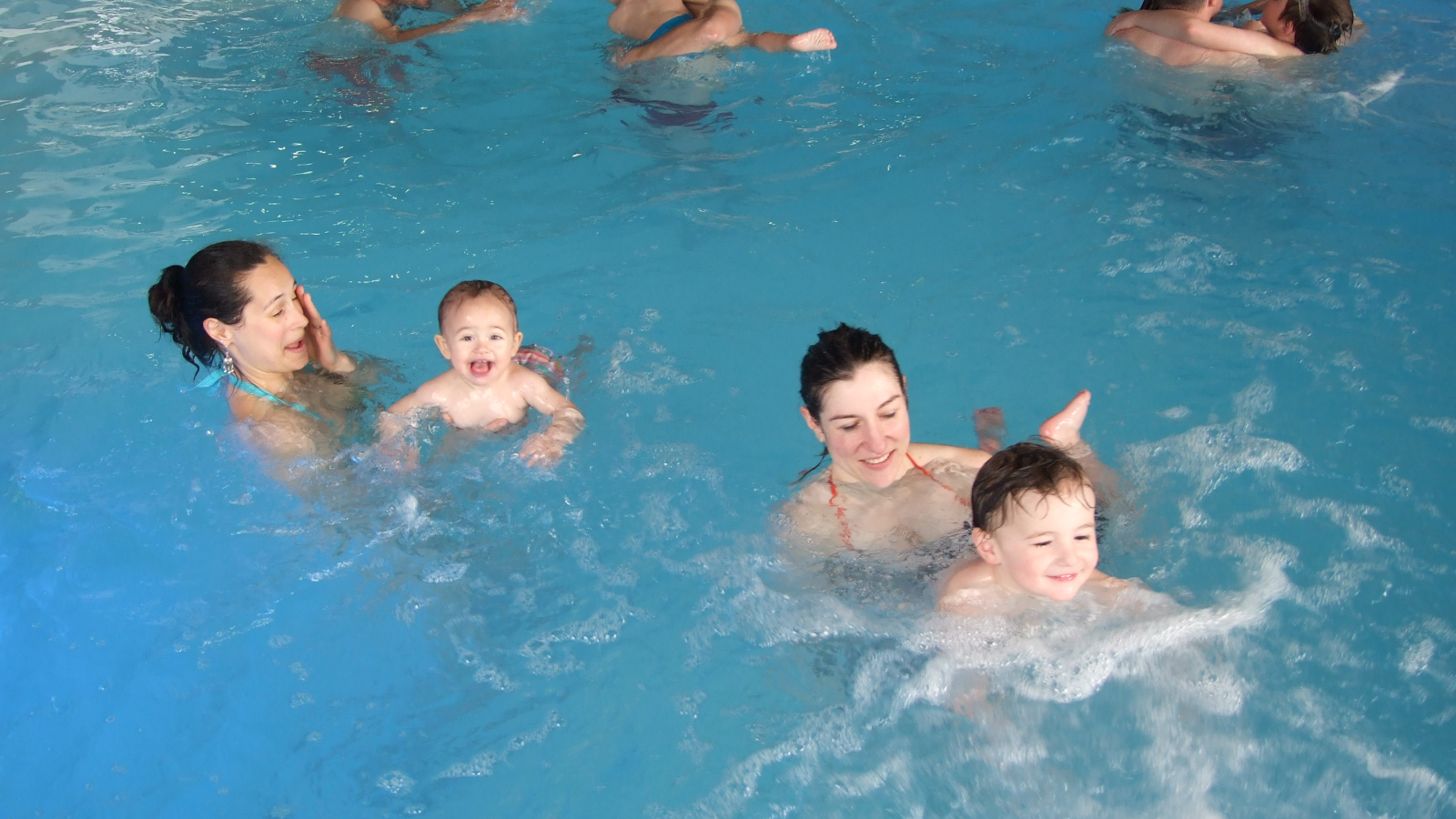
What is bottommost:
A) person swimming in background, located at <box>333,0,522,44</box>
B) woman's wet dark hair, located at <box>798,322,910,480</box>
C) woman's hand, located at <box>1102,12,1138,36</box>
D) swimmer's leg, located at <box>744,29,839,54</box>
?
woman's wet dark hair, located at <box>798,322,910,480</box>

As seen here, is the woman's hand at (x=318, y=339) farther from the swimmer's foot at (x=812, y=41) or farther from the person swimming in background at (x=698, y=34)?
the swimmer's foot at (x=812, y=41)

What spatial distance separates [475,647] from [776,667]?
1001 millimetres

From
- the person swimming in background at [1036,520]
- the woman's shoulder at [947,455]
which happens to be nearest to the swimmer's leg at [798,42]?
the woman's shoulder at [947,455]

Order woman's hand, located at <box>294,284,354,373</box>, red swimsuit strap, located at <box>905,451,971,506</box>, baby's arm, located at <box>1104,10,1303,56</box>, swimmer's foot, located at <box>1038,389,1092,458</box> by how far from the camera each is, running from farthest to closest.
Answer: baby's arm, located at <box>1104,10,1303,56</box> → woman's hand, located at <box>294,284,354,373</box> → red swimsuit strap, located at <box>905,451,971,506</box> → swimmer's foot, located at <box>1038,389,1092,458</box>

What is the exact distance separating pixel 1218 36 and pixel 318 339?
5.50 metres

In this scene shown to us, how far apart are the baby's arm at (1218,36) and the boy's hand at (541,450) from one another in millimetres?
4885

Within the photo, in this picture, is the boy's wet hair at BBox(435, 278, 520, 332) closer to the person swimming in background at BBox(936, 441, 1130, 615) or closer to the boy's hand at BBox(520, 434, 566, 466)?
the boy's hand at BBox(520, 434, 566, 466)

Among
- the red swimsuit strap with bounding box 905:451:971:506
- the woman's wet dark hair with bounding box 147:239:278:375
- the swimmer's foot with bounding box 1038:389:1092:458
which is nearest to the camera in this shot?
the swimmer's foot with bounding box 1038:389:1092:458

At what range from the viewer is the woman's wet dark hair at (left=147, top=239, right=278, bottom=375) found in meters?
3.56

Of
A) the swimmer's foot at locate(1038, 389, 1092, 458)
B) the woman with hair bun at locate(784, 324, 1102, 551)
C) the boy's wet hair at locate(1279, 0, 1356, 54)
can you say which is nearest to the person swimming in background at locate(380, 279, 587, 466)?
the woman with hair bun at locate(784, 324, 1102, 551)

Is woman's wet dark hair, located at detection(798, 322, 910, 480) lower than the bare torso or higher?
higher

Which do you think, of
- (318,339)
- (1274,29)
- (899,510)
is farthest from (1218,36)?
(318,339)

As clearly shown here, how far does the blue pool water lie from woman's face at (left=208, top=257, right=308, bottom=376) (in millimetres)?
484

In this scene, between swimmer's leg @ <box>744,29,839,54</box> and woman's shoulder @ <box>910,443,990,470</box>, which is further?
swimmer's leg @ <box>744,29,839,54</box>
